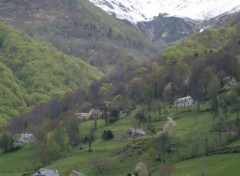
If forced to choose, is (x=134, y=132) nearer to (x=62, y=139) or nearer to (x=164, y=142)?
(x=62, y=139)

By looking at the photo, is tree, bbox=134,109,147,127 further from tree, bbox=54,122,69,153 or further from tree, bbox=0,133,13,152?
tree, bbox=0,133,13,152

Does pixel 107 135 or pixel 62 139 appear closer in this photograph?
pixel 107 135

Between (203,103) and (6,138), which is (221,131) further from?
(6,138)

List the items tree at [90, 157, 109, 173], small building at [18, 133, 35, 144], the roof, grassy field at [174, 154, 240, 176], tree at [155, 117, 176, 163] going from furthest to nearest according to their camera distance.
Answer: small building at [18, 133, 35, 144] → the roof → tree at [155, 117, 176, 163] → tree at [90, 157, 109, 173] → grassy field at [174, 154, 240, 176]

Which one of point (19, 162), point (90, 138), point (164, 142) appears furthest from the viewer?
point (19, 162)

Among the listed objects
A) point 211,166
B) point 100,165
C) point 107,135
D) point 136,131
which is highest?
point 136,131

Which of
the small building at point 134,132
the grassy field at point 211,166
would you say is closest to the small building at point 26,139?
the small building at point 134,132

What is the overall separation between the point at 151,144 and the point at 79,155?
74.3 feet

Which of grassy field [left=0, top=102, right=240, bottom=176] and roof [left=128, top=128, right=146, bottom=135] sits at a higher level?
roof [left=128, top=128, right=146, bottom=135]

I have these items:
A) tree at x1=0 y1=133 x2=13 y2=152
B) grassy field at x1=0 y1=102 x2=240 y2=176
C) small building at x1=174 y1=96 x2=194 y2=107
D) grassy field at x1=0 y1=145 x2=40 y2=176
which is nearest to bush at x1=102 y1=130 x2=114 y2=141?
grassy field at x1=0 y1=102 x2=240 y2=176

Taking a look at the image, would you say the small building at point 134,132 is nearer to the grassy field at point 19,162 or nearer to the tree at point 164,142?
the tree at point 164,142

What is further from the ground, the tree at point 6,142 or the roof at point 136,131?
the roof at point 136,131

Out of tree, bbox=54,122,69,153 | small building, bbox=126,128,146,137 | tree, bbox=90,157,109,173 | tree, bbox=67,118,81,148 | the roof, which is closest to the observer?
tree, bbox=90,157,109,173

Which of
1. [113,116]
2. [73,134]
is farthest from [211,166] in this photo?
[113,116]
